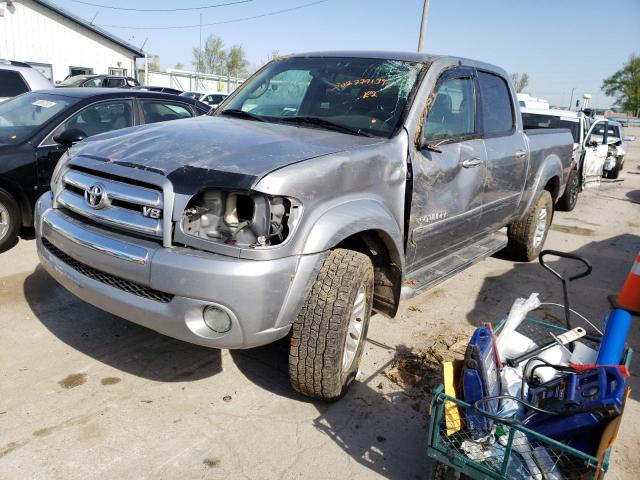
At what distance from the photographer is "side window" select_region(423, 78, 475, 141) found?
3529mm

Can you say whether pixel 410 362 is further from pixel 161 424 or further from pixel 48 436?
pixel 48 436

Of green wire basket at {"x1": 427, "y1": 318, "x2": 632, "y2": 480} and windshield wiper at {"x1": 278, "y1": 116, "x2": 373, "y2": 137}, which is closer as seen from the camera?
green wire basket at {"x1": 427, "y1": 318, "x2": 632, "y2": 480}

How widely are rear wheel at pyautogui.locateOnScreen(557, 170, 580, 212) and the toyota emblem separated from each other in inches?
342

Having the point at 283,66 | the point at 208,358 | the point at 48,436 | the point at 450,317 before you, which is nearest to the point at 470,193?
the point at 450,317

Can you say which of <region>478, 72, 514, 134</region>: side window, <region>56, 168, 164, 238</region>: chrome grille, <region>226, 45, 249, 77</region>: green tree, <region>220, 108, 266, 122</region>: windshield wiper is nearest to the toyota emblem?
<region>56, 168, 164, 238</region>: chrome grille

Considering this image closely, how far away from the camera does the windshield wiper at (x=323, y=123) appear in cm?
327

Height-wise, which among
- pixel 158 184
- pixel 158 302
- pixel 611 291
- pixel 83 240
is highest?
pixel 158 184

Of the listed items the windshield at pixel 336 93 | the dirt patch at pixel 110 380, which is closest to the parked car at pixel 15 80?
the windshield at pixel 336 93

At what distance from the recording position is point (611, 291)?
5305mm

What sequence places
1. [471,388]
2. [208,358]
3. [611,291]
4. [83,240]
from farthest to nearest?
1. [611,291]
2. [208,358]
3. [83,240]
4. [471,388]

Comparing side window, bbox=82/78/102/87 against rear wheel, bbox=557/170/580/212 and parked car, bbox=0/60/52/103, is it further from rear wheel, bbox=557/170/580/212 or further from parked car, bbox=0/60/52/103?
rear wheel, bbox=557/170/580/212

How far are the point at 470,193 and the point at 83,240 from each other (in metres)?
2.69

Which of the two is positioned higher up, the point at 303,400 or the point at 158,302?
the point at 158,302

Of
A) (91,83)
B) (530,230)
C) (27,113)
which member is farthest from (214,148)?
(91,83)
